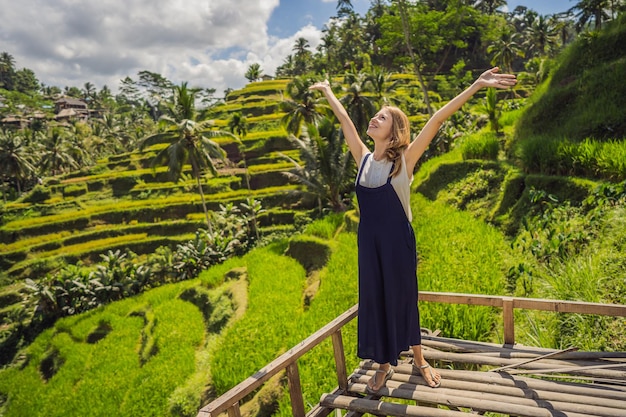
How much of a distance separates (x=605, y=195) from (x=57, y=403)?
1455cm

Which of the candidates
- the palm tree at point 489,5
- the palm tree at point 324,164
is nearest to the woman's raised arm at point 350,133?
the palm tree at point 324,164

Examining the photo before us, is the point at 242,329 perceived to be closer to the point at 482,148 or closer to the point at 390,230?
the point at 482,148

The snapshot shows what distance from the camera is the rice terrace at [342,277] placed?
2.44m

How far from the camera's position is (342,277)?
325 inches

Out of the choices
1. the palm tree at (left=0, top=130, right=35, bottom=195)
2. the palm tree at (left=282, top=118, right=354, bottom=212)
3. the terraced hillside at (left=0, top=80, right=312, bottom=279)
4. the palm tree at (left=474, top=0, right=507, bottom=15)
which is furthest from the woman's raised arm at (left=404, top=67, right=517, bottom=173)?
the palm tree at (left=474, top=0, right=507, bottom=15)

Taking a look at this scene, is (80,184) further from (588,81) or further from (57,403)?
(588,81)

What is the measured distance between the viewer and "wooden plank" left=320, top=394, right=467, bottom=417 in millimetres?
1981

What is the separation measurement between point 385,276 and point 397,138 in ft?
2.49

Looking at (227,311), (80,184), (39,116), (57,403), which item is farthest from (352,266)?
(39,116)

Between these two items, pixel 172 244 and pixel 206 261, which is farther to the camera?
pixel 172 244

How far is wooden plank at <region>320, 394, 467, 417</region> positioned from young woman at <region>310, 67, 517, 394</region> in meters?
0.23

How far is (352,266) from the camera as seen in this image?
28.2ft

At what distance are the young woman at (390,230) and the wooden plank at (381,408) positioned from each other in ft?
0.76

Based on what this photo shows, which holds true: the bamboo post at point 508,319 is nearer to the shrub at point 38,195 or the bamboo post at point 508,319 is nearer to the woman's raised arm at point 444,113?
the woman's raised arm at point 444,113
